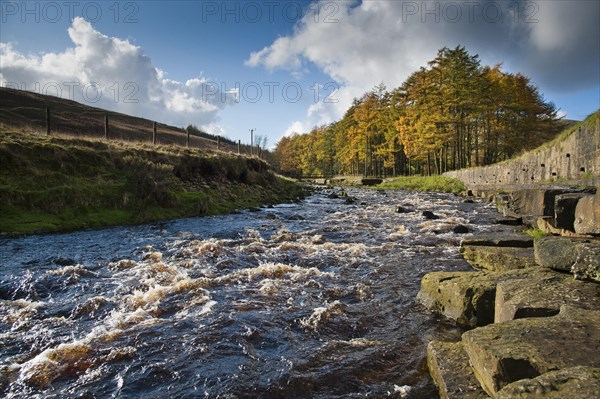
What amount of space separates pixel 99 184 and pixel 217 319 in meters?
15.5

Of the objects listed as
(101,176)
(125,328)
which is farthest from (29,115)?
(125,328)

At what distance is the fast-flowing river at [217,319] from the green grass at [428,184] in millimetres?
26478

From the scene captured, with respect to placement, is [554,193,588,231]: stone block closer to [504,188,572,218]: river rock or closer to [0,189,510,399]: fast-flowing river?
[504,188,572,218]: river rock

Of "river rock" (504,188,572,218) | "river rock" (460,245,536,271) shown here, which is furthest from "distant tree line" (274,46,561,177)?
"river rock" (460,245,536,271)

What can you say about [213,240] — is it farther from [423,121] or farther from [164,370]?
[423,121]

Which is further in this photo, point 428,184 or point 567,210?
point 428,184

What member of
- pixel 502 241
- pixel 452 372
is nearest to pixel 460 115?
pixel 502 241

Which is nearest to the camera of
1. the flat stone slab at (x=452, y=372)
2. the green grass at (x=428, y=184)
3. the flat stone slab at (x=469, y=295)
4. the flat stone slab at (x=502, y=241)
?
the flat stone slab at (x=452, y=372)

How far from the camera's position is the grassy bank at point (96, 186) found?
1552 centimetres

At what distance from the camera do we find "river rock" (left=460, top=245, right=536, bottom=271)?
296 inches

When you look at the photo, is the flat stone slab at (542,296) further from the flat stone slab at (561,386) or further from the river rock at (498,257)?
the river rock at (498,257)

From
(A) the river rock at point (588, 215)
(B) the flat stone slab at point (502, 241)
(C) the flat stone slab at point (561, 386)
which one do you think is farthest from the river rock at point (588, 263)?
(B) the flat stone slab at point (502, 241)

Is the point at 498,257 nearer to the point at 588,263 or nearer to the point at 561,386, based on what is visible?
the point at 588,263

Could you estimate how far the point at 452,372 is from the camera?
13.1 ft
